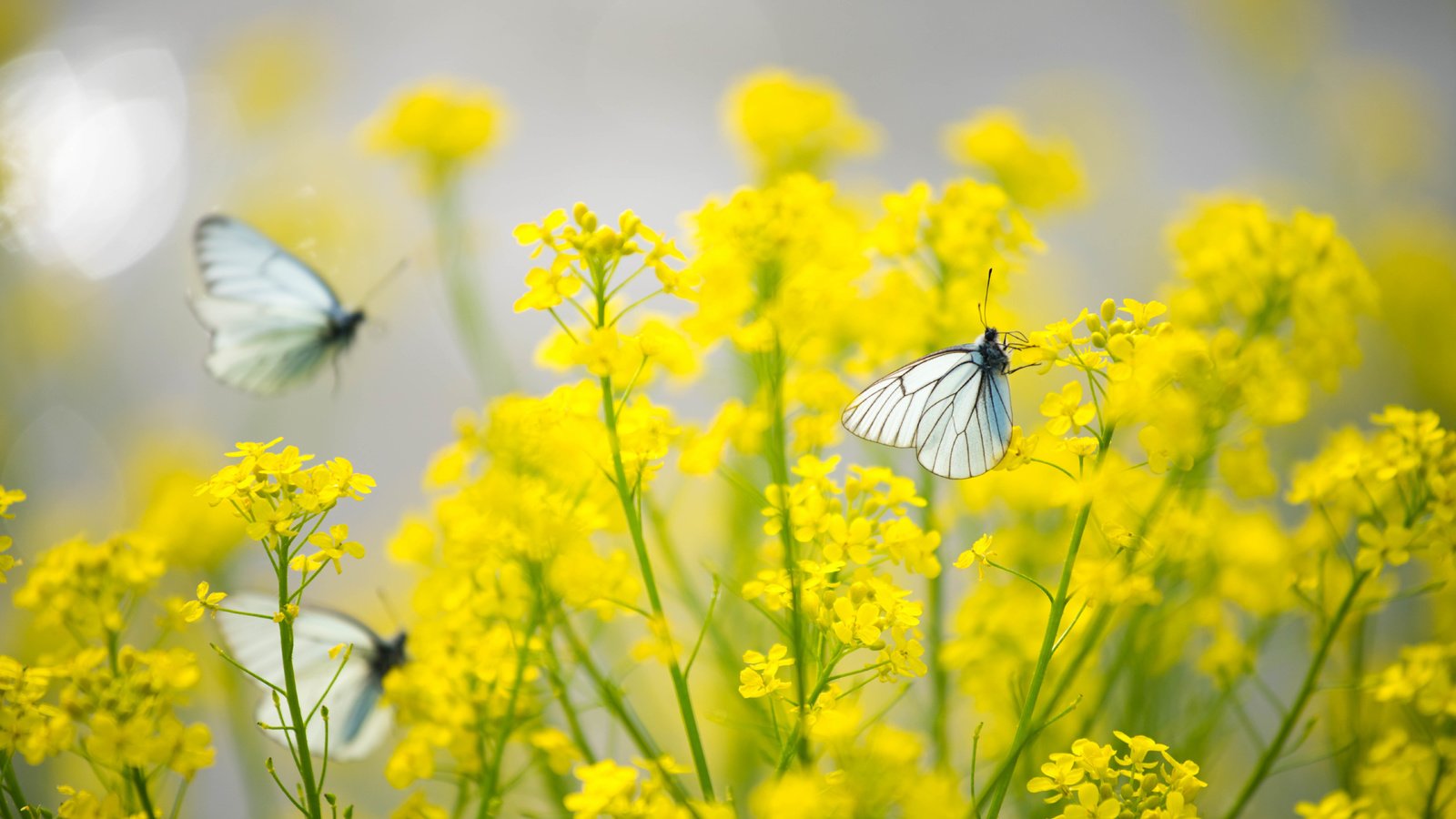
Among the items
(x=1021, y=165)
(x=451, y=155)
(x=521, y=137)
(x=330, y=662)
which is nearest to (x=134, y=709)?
(x=330, y=662)

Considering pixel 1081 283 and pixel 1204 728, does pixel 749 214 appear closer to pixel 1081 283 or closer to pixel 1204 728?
pixel 1204 728

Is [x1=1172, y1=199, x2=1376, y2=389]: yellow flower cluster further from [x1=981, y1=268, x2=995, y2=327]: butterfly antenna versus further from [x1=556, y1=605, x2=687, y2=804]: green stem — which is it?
[x1=556, y1=605, x2=687, y2=804]: green stem

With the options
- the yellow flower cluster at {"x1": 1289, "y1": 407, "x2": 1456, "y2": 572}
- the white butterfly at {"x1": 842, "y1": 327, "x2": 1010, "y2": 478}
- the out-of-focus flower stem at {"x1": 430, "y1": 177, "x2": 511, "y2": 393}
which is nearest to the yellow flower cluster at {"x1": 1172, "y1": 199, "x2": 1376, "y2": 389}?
the yellow flower cluster at {"x1": 1289, "y1": 407, "x2": 1456, "y2": 572}

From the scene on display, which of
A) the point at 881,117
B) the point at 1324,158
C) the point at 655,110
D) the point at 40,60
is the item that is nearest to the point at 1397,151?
the point at 1324,158

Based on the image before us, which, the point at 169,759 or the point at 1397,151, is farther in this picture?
the point at 1397,151

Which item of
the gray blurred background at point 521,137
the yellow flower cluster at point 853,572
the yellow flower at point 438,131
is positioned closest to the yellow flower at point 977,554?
the yellow flower cluster at point 853,572

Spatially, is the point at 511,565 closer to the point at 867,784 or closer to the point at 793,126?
the point at 867,784
